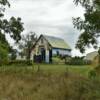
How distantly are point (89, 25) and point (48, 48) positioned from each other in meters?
55.9

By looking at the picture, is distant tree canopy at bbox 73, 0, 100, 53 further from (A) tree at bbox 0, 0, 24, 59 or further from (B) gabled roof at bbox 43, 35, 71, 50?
(B) gabled roof at bbox 43, 35, 71, 50

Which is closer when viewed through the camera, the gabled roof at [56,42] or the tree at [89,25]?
the tree at [89,25]

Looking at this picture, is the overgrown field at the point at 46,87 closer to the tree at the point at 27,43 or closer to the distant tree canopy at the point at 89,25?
the distant tree canopy at the point at 89,25

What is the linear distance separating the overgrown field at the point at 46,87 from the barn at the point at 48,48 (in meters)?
48.5

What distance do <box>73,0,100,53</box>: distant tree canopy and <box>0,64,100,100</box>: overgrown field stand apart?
2.45 meters

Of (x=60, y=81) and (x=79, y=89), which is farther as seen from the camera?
(x=60, y=81)

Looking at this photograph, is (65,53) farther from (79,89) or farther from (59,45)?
(79,89)

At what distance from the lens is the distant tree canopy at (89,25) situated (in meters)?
19.8

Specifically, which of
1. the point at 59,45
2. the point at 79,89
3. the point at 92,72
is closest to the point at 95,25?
the point at 79,89

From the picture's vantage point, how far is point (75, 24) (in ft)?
69.7

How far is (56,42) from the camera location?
79625 millimetres

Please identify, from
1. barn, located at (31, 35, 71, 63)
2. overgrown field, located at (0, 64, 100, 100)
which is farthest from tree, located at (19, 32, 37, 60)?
overgrown field, located at (0, 64, 100, 100)

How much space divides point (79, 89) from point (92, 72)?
4.72 metres

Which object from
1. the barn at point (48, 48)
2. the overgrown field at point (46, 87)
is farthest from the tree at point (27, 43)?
the overgrown field at point (46, 87)
